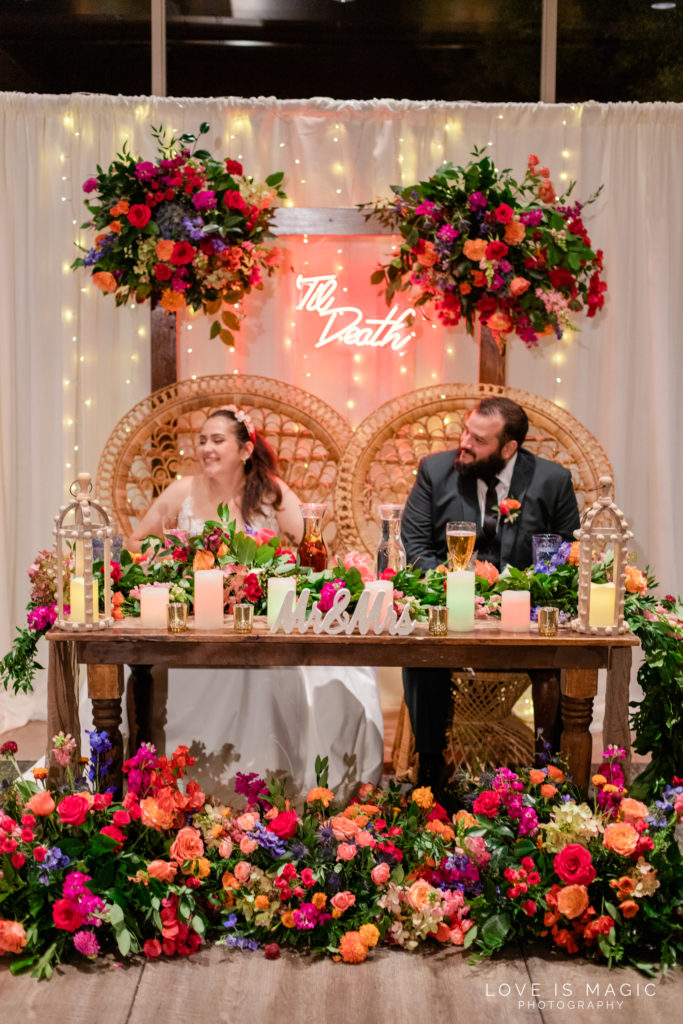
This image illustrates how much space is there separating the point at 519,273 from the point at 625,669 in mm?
2222

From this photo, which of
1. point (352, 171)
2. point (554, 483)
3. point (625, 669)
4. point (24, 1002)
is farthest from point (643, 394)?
point (24, 1002)

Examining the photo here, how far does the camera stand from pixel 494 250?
14.0 ft

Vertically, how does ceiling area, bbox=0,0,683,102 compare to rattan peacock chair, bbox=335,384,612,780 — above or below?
above

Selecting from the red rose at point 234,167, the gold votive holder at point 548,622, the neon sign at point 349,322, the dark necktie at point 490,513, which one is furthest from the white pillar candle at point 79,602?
the neon sign at point 349,322

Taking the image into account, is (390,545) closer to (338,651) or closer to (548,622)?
(338,651)

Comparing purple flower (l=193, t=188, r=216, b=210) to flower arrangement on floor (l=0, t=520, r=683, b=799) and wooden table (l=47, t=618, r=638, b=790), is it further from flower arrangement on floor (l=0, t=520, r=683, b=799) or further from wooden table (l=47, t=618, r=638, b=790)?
wooden table (l=47, t=618, r=638, b=790)

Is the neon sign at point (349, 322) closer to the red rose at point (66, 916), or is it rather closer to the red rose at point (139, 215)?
the red rose at point (139, 215)

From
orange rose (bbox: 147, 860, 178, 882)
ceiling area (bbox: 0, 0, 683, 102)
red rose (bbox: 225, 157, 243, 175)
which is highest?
ceiling area (bbox: 0, 0, 683, 102)

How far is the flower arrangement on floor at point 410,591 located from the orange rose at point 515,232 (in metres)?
1.80

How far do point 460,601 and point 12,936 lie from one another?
1.37 metres

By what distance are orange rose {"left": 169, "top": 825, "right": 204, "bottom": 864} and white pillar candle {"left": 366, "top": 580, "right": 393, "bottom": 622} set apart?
736mm

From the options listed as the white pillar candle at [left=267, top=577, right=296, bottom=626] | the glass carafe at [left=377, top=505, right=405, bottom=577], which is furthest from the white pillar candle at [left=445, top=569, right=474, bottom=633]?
the white pillar candle at [left=267, top=577, right=296, bottom=626]

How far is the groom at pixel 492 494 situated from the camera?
3.97m

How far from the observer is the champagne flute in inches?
110
